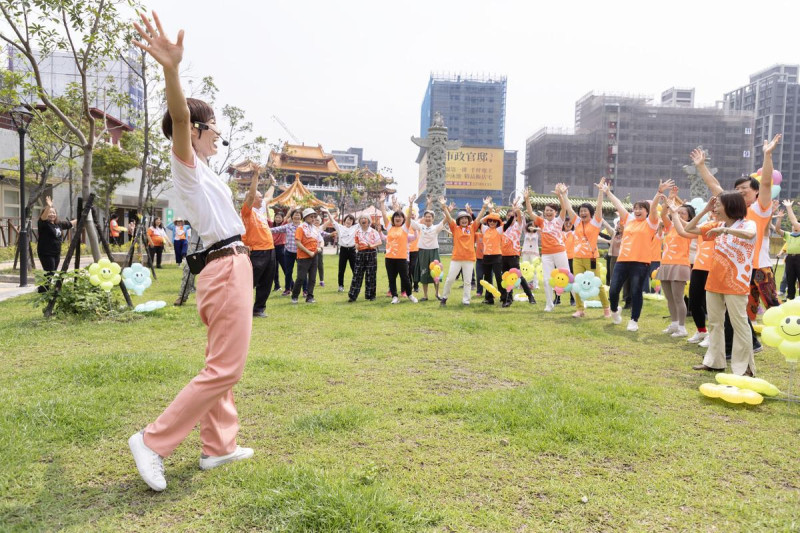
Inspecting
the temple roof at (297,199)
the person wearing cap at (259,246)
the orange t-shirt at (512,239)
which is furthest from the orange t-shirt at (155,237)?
the temple roof at (297,199)

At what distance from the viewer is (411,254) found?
39.5 feet

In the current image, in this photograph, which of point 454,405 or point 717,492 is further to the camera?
point 454,405

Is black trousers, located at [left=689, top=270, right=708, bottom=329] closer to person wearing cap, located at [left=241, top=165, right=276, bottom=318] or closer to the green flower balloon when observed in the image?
person wearing cap, located at [left=241, top=165, right=276, bottom=318]

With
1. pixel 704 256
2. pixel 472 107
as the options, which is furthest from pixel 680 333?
pixel 472 107

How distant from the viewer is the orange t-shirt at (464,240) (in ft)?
33.2

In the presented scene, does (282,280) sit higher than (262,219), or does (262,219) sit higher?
(262,219)

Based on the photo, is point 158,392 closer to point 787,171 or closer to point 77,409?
point 77,409

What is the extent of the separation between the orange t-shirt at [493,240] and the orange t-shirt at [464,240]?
0.31 m

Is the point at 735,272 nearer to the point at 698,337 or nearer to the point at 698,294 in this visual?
the point at 698,294

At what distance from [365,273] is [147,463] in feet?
27.4

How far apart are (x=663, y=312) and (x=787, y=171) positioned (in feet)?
354

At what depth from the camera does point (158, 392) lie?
14.2 ft

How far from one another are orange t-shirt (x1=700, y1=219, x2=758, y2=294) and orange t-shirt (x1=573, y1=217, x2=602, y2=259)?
4.29 meters

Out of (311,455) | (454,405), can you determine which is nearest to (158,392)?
(311,455)
